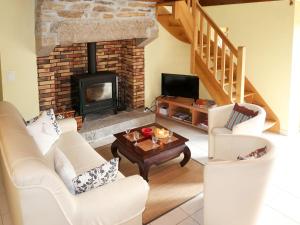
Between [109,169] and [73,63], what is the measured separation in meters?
3.23

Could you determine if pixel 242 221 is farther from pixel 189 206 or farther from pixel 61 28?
pixel 61 28

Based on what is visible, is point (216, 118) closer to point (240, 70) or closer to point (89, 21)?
point (240, 70)

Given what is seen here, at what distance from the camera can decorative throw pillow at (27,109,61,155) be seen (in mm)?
3328

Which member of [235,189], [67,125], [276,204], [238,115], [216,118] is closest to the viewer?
[235,189]

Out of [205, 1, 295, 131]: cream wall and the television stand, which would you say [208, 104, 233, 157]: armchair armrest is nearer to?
the television stand

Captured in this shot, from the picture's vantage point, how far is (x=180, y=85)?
230 inches

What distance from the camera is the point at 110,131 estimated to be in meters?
5.20

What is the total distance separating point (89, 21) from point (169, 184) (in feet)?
8.35

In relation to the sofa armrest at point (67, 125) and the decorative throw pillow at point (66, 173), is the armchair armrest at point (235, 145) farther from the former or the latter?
the sofa armrest at point (67, 125)

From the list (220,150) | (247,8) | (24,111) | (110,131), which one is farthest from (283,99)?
(24,111)

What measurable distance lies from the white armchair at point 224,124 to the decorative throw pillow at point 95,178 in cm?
176

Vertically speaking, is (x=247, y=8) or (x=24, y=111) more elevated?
(x=247, y=8)

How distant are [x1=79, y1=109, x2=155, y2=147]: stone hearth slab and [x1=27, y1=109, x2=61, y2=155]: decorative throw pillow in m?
1.26

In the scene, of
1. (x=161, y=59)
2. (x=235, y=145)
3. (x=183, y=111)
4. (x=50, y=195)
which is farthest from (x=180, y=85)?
(x=50, y=195)
